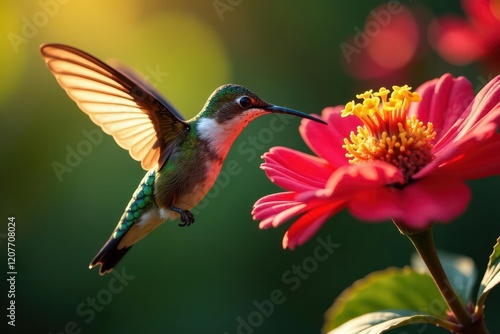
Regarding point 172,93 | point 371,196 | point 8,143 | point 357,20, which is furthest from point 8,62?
point 371,196

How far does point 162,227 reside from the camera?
8.66 feet

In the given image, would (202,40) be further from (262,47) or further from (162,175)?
(162,175)

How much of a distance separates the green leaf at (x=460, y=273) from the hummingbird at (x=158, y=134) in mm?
382

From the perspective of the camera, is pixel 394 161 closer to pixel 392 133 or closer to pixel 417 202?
pixel 392 133

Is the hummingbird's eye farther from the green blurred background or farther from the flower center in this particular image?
the green blurred background

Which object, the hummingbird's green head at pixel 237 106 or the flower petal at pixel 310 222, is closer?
the flower petal at pixel 310 222

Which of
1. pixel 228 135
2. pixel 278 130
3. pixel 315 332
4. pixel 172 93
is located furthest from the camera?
pixel 172 93

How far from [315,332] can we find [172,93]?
1231 millimetres

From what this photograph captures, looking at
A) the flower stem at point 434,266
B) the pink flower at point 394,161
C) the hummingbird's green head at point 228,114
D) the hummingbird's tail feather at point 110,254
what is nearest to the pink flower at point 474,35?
the pink flower at point 394,161

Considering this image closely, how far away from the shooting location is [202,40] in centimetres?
306

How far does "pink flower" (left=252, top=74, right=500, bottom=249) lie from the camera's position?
0.81 metres

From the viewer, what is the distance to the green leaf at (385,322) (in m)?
0.88

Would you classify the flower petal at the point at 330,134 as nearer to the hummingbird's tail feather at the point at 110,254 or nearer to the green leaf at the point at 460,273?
the green leaf at the point at 460,273

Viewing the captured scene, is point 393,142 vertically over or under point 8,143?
under
